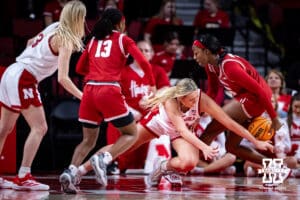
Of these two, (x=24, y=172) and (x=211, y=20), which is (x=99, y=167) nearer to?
(x=24, y=172)

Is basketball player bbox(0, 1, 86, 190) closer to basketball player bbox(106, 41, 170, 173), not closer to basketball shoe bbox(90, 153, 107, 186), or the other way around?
basketball shoe bbox(90, 153, 107, 186)

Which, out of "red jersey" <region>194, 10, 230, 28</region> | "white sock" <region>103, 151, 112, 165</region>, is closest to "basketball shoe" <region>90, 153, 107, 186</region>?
"white sock" <region>103, 151, 112, 165</region>

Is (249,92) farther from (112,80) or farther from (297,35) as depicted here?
(297,35)

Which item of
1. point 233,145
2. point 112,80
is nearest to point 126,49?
point 112,80

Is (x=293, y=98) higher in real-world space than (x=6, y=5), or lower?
lower

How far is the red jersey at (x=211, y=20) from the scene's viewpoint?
13.7 meters

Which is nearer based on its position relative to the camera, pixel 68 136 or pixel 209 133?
pixel 209 133

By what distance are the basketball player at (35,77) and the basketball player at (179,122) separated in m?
0.90

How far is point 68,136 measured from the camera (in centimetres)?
1188

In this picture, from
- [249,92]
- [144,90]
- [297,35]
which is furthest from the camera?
[297,35]

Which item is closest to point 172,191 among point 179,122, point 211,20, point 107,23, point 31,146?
point 179,122

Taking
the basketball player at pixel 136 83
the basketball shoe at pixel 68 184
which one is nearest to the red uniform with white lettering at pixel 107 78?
the basketball shoe at pixel 68 184

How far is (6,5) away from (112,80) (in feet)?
22.9

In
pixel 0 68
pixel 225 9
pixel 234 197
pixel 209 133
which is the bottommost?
pixel 234 197
